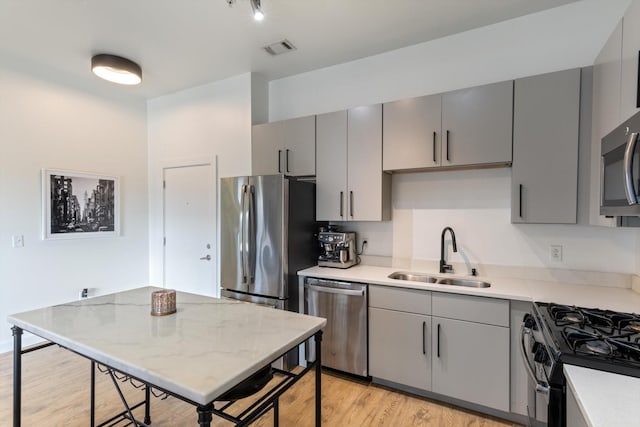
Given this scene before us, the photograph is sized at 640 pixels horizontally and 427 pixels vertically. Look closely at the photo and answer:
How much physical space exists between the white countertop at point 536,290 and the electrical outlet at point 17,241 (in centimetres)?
301

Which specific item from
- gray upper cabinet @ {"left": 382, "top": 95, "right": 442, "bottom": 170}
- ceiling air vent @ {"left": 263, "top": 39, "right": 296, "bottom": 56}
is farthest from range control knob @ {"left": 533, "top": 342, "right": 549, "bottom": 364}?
ceiling air vent @ {"left": 263, "top": 39, "right": 296, "bottom": 56}

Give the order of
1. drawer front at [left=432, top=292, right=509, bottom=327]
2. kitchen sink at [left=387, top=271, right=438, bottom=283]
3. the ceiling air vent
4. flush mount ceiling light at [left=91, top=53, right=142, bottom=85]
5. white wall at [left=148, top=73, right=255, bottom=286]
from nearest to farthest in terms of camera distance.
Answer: drawer front at [left=432, top=292, right=509, bottom=327] → kitchen sink at [left=387, top=271, right=438, bottom=283] → the ceiling air vent → flush mount ceiling light at [left=91, top=53, right=142, bottom=85] → white wall at [left=148, top=73, right=255, bottom=286]

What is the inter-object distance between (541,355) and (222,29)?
307 cm

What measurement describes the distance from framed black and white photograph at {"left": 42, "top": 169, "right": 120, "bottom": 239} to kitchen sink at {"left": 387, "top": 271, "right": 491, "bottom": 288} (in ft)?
11.3

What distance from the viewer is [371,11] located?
7.80 feet

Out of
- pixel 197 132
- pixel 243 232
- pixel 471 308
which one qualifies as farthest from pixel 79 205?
pixel 471 308

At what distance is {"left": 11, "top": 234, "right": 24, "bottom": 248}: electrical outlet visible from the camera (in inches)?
123

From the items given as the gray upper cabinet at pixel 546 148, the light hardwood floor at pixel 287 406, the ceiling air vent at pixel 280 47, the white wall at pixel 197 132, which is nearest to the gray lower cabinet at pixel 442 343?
the light hardwood floor at pixel 287 406

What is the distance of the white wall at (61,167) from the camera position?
309cm

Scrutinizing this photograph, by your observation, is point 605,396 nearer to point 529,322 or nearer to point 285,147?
point 529,322

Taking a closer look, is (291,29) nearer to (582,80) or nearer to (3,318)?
(582,80)

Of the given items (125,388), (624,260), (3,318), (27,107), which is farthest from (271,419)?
(27,107)

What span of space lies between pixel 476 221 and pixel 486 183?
32cm

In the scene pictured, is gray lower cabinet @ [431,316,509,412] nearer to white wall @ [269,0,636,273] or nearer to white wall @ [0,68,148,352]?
white wall @ [269,0,636,273]
